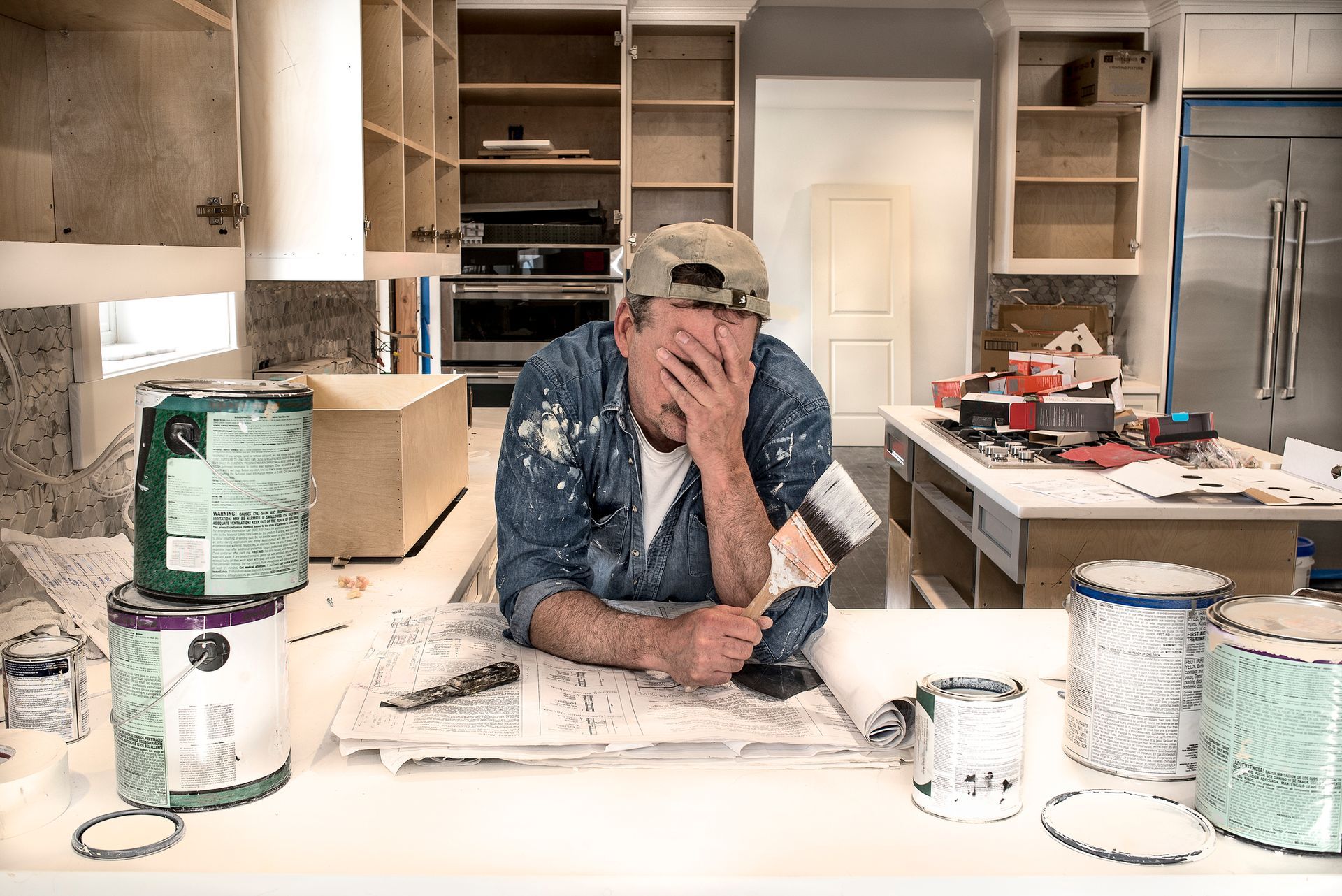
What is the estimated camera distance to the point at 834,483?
1.13 meters

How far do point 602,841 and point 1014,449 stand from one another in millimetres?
2349

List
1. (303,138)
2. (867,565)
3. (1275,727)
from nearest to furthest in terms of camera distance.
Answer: (1275,727) → (303,138) → (867,565)

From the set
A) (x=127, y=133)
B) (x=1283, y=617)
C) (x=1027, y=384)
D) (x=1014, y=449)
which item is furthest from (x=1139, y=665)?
(x=1027, y=384)

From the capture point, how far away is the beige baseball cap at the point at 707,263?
139 cm

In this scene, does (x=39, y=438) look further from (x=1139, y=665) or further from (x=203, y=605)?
(x=1139, y=665)

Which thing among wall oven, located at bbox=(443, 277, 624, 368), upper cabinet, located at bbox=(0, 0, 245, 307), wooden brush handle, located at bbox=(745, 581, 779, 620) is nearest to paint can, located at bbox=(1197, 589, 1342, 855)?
wooden brush handle, located at bbox=(745, 581, 779, 620)

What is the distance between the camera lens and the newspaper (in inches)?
55.9

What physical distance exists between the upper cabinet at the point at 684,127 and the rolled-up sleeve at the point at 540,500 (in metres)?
4.07

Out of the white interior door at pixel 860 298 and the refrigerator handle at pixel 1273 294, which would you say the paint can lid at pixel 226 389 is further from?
the white interior door at pixel 860 298

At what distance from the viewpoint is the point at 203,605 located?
3.20 ft

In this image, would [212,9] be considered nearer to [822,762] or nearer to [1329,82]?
[822,762]

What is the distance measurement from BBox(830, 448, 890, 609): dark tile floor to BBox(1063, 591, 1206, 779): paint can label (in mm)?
2314

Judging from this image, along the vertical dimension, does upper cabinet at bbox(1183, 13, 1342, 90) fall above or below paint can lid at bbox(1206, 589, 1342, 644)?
above

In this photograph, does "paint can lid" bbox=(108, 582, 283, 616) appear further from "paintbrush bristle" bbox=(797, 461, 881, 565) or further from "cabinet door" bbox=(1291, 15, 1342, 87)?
"cabinet door" bbox=(1291, 15, 1342, 87)
